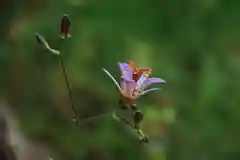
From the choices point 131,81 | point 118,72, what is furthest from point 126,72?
point 118,72

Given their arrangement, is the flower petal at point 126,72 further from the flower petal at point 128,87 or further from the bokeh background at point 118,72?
the bokeh background at point 118,72

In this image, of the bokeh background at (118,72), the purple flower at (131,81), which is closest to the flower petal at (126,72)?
the purple flower at (131,81)

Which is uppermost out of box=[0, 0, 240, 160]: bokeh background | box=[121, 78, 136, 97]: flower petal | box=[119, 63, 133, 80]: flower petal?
box=[119, 63, 133, 80]: flower petal

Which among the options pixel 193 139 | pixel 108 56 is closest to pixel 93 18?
pixel 108 56

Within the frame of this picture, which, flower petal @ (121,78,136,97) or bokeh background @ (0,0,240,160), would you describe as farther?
bokeh background @ (0,0,240,160)

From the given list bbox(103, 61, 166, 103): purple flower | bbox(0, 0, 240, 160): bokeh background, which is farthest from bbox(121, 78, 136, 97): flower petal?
bbox(0, 0, 240, 160): bokeh background

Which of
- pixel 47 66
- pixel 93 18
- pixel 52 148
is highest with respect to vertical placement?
pixel 93 18

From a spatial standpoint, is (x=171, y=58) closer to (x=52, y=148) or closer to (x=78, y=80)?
(x=78, y=80)

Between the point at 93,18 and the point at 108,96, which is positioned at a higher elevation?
the point at 93,18

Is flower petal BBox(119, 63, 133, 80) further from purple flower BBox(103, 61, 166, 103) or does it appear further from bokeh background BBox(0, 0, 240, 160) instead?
bokeh background BBox(0, 0, 240, 160)
